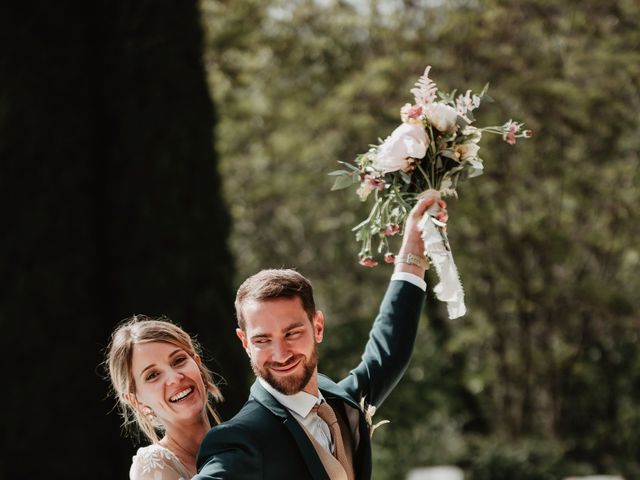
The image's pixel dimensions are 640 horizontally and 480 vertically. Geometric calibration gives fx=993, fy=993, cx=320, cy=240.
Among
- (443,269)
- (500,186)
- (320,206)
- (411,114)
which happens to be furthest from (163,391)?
(320,206)

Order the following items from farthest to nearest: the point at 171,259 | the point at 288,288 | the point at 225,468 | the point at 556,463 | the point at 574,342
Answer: the point at 574,342 → the point at 556,463 → the point at 171,259 → the point at 288,288 → the point at 225,468

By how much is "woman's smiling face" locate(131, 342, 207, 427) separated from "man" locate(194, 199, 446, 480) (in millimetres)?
324

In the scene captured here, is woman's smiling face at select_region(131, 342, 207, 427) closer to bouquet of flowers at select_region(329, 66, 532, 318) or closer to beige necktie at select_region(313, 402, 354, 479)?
beige necktie at select_region(313, 402, 354, 479)

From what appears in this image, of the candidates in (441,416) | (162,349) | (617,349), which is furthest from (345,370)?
(162,349)

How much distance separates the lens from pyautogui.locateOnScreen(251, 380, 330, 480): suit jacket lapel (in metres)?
2.46

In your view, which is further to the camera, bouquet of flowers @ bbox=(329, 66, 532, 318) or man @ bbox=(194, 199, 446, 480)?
bouquet of flowers @ bbox=(329, 66, 532, 318)

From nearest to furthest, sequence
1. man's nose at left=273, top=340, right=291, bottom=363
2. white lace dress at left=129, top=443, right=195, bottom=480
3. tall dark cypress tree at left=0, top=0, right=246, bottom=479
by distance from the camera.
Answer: man's nose at left=273, top=340, right=291, bottom=363 < white lace dress at left=129, top=443, right=195, bottom=480 < tall dark cypress tree at left=0, top=0, right=246, bottom=479

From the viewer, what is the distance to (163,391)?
2.83 meters

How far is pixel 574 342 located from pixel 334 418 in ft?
33.9

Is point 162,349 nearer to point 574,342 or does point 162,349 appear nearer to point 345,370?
point 345,370

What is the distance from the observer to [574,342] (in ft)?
40.8

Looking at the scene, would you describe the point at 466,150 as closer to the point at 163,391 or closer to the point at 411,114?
the point at 411,114

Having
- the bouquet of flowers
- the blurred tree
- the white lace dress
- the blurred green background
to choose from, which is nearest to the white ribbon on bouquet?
the bouquet of flowers

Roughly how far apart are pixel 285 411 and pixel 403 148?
992 millimetres
